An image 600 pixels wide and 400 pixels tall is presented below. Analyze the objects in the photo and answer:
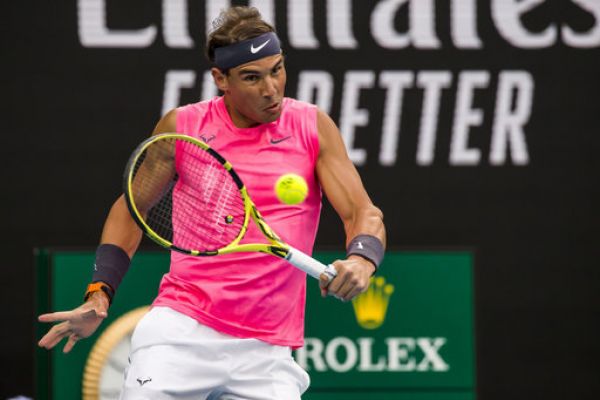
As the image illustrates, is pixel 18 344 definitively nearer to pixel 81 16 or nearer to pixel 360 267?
pixel 81 16

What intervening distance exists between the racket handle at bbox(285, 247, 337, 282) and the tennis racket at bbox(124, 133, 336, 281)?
13cm

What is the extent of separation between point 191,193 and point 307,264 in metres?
0.51

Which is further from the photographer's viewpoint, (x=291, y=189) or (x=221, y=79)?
(x=221, y=79)

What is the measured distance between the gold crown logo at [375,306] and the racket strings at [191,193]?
1638 mm

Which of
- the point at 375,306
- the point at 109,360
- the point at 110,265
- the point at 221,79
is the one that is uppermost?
the point at 221,79

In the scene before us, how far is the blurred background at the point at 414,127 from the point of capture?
5871 mm

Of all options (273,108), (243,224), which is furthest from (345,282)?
(273,108)

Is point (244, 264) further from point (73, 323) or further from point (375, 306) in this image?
point (375, 306)

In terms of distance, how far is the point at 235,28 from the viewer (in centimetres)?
367

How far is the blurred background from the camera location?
19.3ft

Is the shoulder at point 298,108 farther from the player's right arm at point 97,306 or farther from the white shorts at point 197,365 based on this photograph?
the white shorts at point 197,365

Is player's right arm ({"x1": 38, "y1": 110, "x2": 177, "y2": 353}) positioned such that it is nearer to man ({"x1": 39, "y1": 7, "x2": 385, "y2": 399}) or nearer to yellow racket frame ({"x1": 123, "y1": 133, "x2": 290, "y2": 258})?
man ({"x1": 39, "y1": 7, "x2": 385, "y2": 399})

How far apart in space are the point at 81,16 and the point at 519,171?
6.69 feet

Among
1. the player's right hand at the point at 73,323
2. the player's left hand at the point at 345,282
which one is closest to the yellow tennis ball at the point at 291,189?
the player's left hand at the point at 345,282
